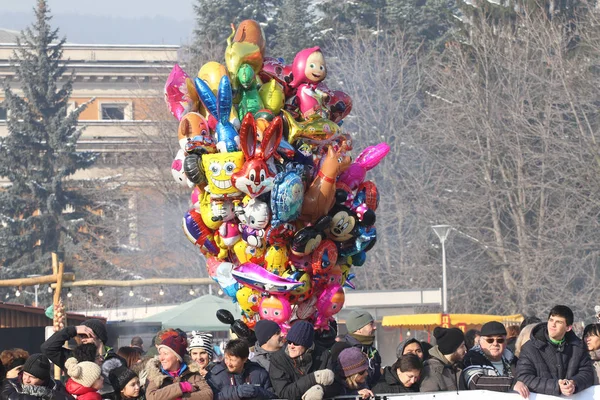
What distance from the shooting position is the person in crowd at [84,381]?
10484mm

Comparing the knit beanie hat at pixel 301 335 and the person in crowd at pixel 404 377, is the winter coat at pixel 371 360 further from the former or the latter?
the knit beanie hat at pixel 301 335

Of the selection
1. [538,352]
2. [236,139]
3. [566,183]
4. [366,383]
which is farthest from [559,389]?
[566,183]

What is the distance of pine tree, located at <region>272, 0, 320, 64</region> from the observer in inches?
2327

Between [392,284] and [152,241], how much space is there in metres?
11.8

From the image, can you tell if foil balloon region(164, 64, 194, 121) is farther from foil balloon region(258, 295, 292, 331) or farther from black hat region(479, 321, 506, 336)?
black hat region(479, 321, 506, 336)

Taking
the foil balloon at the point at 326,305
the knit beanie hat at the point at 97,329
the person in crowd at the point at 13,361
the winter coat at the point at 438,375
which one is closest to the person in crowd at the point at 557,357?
the winter coat at the point at 438,375

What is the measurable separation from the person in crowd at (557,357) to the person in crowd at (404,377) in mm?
775

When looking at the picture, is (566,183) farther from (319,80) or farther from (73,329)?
(73,329)

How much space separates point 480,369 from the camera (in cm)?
1117

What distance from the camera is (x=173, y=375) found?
417 inches

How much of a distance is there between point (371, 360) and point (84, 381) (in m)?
3.16

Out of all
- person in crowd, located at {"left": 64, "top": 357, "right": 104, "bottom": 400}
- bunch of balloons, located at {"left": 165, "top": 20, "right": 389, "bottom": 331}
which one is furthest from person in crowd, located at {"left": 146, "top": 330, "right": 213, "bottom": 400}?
bunch of balloons, located at {"left": 165, "top": 20, "right": 389, "bottom": 331}

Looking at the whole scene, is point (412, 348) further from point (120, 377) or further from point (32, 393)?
point (32, 393)

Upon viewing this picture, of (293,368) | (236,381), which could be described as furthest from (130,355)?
(293,368)
